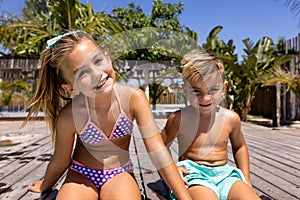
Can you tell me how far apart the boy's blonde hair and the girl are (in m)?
0.32

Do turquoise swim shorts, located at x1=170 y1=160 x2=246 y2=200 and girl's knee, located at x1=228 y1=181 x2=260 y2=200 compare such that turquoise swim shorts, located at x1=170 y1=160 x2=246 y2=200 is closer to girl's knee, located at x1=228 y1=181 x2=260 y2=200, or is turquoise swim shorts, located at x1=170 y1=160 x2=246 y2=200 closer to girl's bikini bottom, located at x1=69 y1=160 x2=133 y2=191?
girl's knee, located at x1=228 y1=181 x2=260 y2=200

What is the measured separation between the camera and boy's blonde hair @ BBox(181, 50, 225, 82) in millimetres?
1627

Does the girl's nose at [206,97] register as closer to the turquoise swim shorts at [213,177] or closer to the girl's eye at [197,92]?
the girl's eye at [197,92]

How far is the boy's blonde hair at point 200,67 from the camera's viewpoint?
1.63 meters

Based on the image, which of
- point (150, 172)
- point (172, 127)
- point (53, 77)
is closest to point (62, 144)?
point (53, 77)

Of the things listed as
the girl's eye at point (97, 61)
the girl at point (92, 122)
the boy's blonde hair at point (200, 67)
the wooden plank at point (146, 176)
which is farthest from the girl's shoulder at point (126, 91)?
the wooden plank at point (146, 176)

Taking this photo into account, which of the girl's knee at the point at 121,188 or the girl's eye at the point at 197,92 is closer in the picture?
the girl's knee at the point at 121,188

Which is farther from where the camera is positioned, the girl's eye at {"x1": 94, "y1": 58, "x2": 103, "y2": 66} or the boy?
the boy

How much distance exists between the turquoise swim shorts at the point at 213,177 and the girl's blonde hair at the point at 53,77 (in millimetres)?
839

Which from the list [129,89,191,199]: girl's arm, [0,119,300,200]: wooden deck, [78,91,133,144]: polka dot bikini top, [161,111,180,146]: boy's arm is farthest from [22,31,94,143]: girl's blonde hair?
[161,111,180,146]: boy's arm

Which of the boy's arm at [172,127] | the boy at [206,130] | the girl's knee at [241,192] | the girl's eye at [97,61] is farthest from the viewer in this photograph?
the boy's arm at [172,127]

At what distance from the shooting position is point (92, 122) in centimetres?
153

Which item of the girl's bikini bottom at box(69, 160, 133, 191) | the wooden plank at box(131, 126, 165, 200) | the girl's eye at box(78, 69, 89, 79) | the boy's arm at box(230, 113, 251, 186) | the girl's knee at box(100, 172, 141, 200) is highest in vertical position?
the girl's eye at box(78, 69, 89, 79)

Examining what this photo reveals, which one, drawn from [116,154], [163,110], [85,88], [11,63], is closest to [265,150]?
[116,154]
